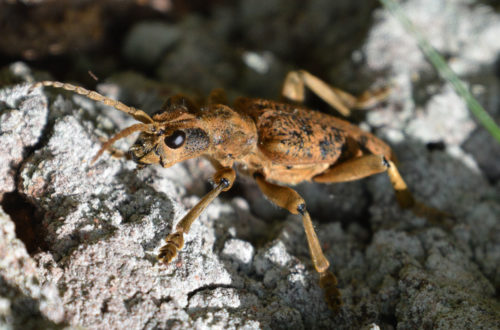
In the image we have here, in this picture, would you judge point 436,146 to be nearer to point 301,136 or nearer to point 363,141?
point 363,141

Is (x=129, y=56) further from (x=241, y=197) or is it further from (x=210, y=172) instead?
(x=241, y=197)

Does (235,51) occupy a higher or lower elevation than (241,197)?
higher

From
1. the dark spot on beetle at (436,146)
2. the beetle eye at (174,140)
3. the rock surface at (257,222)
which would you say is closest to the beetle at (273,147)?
the beetle eye at (174,140)

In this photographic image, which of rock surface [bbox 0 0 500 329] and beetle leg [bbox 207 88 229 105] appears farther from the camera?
beetle leg [bbox 207 88 229 105]

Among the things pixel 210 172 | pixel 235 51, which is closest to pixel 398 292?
pixel 210 172

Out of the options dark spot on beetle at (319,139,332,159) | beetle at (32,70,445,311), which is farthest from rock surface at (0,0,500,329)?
dark spot on beetle at (319,139,332,159)

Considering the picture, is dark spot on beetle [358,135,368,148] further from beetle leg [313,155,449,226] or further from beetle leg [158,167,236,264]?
beetle leg [158,167,236,264]

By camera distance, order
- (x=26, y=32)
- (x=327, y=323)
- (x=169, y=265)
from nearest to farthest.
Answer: (x=169, y=265) < (x=327, y=323) < (x=26, y=32)
